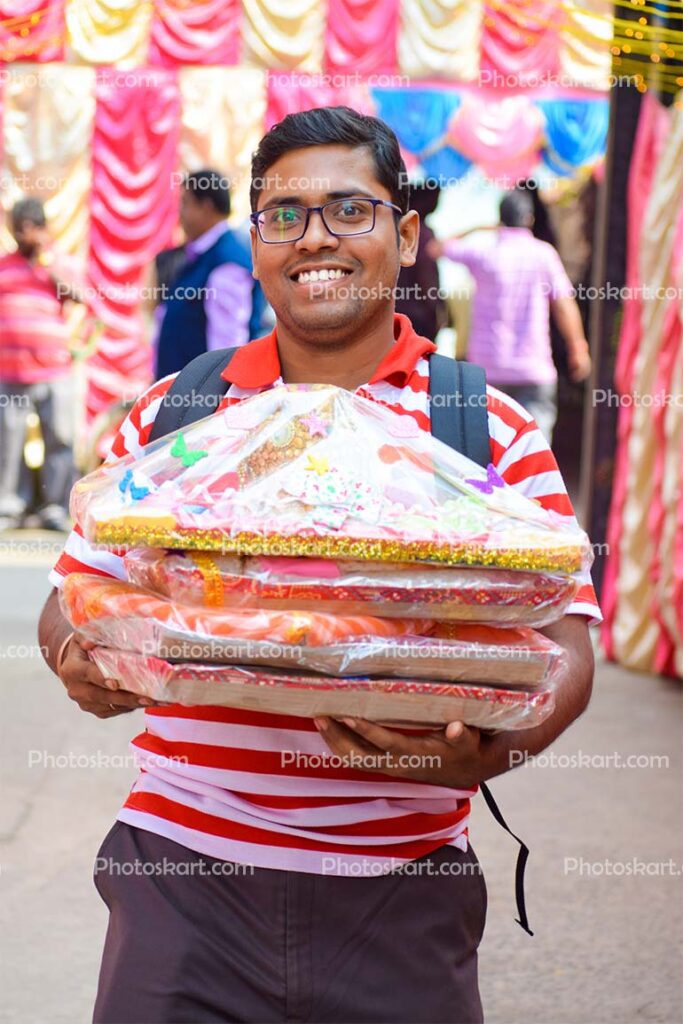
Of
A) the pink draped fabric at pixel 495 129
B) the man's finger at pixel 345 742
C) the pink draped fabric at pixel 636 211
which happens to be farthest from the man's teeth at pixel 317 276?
the pink draped fabric at pixel 495 129

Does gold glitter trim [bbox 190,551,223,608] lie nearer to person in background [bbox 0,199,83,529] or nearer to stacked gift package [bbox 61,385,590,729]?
stacked gift package [bbox 61,385,590,729]

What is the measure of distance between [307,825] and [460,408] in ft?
1.85

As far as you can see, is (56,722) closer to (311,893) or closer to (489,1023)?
(489,1023)

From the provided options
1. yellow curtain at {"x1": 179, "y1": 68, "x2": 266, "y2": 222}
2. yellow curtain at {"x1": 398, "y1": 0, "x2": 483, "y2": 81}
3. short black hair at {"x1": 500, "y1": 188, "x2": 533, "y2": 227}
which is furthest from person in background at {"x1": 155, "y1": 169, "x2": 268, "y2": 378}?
yellow curtain at {"x1": 398, "y1": 0, "x2": 483, "y2": 81}

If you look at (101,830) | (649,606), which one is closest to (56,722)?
(101,830)

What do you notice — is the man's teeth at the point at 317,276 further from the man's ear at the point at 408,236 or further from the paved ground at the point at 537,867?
the paved ground at the point at 537,867

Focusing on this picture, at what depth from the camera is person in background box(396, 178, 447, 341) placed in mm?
6234

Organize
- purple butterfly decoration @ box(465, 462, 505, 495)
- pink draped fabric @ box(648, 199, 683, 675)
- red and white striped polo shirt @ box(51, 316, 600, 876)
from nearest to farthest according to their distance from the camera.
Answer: purple butterfly decoration @ box(465, 462, 505, 495) < red and white striped polo shirt @ box(51, 316, 600, 876) < pink draped fabric @ box(648, 199, 683, 675)

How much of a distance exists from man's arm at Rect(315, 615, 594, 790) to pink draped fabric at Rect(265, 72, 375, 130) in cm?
1082

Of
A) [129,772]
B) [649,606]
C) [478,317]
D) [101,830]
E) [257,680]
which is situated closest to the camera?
[257,680]

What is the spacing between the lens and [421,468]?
1710 millimetres

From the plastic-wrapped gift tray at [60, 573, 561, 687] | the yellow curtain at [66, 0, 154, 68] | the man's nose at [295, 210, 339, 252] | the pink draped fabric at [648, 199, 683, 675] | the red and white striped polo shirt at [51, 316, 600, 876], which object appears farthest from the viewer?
the yellow curtain at [66, 0, 154, 68]

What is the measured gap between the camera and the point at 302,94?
40.2 feet

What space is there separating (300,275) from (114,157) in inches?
429
